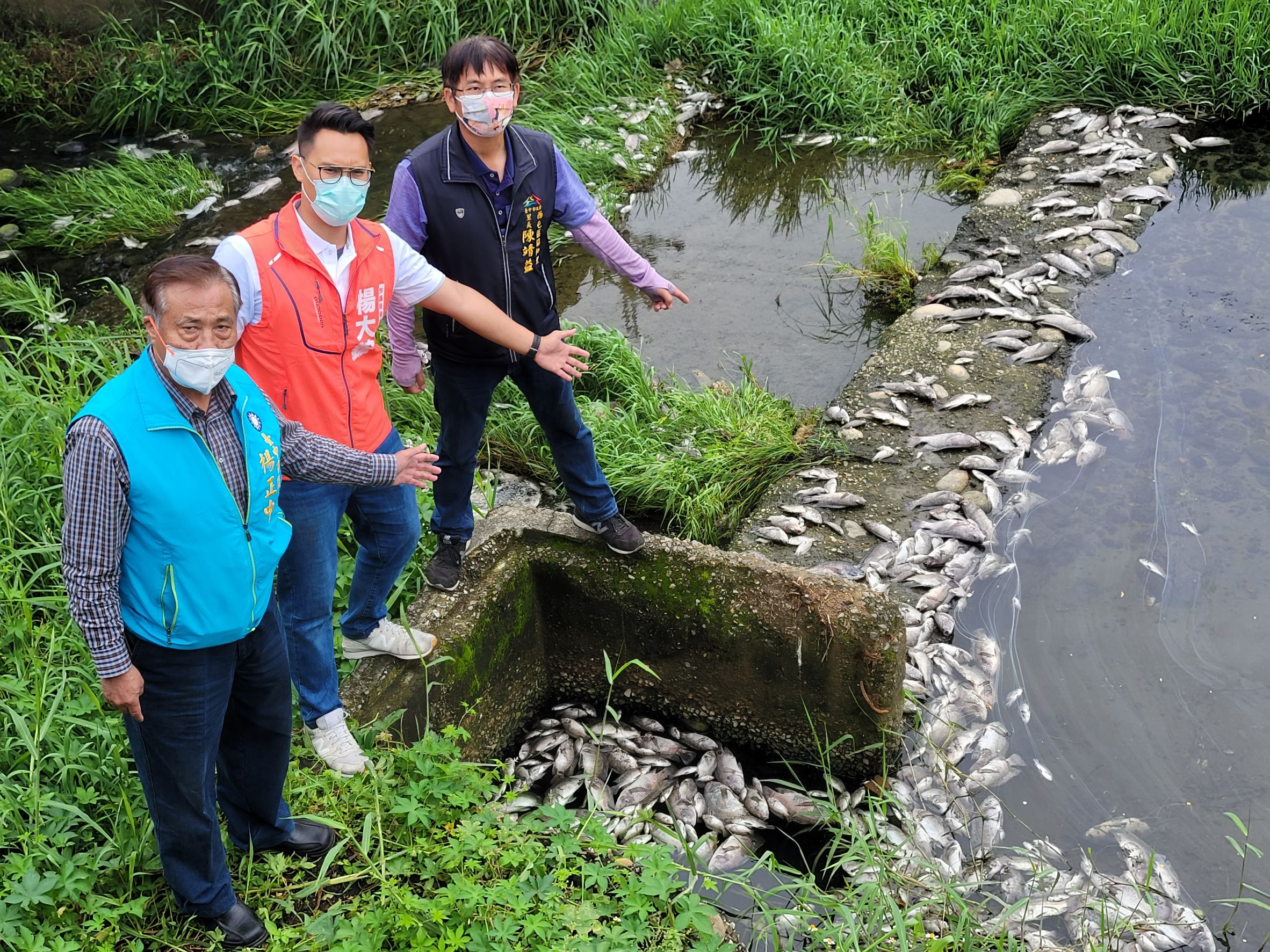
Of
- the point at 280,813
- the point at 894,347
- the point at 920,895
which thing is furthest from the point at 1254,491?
the point at 280,813

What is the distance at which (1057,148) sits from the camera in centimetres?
655

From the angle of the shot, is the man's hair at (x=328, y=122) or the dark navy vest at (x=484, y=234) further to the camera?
the dark navy vest at (x=484, y=234)

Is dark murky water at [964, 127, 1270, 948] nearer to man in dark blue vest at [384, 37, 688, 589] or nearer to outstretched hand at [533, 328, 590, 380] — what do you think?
man in dark blue vest at [384, 37, 688, 589]

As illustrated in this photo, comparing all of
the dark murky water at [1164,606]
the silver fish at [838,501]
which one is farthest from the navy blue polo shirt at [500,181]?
the dark murky water at [1164,606]

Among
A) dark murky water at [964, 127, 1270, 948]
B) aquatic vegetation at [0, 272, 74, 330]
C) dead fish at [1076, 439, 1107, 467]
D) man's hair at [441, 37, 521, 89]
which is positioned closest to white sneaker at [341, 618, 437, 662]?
man's hair at [441, 37, 521, 89]

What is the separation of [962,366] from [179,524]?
372cm

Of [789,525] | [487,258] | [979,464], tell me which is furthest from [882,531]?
[487,258]

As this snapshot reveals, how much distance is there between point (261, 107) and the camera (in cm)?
796

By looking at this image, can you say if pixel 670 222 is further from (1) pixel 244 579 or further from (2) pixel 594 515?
(1) pixel 244 579

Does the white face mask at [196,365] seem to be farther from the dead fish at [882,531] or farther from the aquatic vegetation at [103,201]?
the aquatic vegetation at [103,201]

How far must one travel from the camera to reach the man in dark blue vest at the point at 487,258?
3016mm

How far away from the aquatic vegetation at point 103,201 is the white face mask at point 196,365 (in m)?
5.22

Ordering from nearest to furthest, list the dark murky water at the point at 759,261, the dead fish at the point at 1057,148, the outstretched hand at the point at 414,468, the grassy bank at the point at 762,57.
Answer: the outstretched hand at the point at 414,468 → the dark murky water at the point at 759,261 → the dead fish at the point at 1057,148 → the grassy bank at the point at 762,57

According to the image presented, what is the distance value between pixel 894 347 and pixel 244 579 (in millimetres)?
3594
